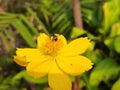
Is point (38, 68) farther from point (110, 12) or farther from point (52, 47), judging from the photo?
point (110, 12)

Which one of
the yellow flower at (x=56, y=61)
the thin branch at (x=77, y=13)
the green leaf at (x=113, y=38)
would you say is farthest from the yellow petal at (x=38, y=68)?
the thin branch at (x=77, y=13)

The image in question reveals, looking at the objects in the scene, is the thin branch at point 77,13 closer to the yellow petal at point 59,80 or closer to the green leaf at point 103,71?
the green leaf at point 103,71

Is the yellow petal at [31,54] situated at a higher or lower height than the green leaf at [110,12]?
higher

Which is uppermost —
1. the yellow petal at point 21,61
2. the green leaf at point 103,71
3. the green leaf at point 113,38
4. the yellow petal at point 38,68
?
the yellow petal at point 21,61

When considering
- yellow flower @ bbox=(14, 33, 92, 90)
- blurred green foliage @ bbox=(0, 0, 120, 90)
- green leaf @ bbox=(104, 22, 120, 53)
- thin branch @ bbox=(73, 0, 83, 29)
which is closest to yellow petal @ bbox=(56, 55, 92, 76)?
yellow flower @ bbox=(14, 33, 92, 90)

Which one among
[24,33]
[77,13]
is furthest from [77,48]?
[77,13]

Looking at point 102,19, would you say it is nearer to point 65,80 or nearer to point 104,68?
Answer: point 104,68

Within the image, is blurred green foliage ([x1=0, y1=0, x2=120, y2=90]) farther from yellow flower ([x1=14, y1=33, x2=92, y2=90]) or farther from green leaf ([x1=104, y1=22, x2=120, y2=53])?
yellow flower ([x1=14, y1=33, x2=92, y2=90])
